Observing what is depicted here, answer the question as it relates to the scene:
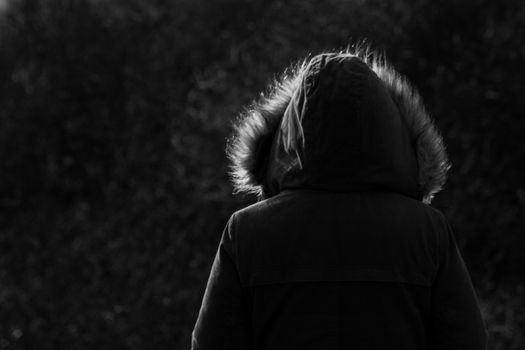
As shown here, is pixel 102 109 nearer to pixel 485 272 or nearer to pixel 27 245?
pixel 27 245

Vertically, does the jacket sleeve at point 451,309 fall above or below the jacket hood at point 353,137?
below

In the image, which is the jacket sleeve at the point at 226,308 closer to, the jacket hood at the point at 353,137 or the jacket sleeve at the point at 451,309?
the jacket hood at the point at 353,137

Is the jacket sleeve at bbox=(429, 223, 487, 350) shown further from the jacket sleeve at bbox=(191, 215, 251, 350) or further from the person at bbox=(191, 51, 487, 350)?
the jacket sleeve at bbox=(191, 215, 251, 350)

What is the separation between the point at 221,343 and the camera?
1.93 m

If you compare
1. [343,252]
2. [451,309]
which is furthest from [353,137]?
[451,309]

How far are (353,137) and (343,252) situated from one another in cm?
25

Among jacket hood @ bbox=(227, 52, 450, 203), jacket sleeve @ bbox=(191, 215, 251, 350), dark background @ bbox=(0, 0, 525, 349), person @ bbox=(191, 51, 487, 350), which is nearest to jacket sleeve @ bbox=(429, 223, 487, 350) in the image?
person @ bbox=(191, 51, 487, 350)

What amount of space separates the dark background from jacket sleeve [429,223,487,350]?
259cm

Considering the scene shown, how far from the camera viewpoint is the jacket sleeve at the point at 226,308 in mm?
1916

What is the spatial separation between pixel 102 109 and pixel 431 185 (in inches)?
174

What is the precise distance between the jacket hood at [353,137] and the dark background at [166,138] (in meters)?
2.61

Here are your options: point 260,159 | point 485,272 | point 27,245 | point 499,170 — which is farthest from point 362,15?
point 260,159

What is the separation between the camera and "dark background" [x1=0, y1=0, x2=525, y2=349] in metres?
4.80

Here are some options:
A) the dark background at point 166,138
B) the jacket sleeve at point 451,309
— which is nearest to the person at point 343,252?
the jacket sleeve at point 451,309
